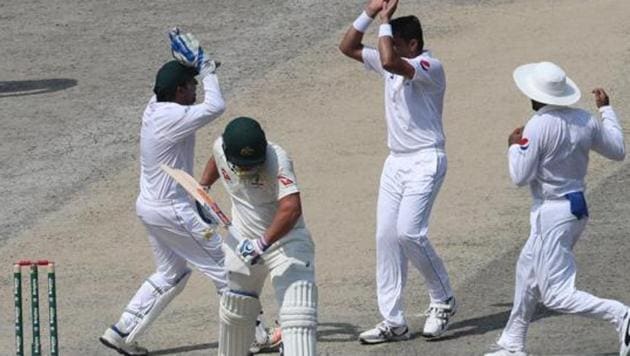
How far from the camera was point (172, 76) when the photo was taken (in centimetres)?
1152

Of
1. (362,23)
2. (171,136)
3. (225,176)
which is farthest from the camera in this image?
(362,23)

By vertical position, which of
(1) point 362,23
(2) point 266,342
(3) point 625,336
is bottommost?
(2) point 266,342

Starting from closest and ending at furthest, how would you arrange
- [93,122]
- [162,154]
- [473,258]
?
[162,154] → [473,258] → [93,122]

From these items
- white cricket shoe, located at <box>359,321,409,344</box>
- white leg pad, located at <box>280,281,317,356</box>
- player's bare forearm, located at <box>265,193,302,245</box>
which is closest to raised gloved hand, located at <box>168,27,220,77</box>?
player's bare forearm, located at <box>265,193,302,245</box>

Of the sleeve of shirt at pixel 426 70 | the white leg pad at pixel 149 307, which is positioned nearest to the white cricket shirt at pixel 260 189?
the white leg pad at pixel 149 307

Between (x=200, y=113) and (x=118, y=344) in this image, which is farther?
(x=118, y=344)

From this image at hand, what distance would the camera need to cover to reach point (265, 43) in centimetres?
1872

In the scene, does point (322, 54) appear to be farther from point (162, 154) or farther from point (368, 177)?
point (162, 154)

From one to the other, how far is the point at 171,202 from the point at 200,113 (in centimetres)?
74

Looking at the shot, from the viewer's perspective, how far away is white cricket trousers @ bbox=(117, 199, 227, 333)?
11.6m

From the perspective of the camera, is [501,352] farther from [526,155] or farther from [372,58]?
[372,58]

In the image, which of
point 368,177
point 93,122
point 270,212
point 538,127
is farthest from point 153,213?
point 93,122

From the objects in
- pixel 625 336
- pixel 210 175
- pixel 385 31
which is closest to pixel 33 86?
pixel 210 175

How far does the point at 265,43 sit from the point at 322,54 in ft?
2.61
